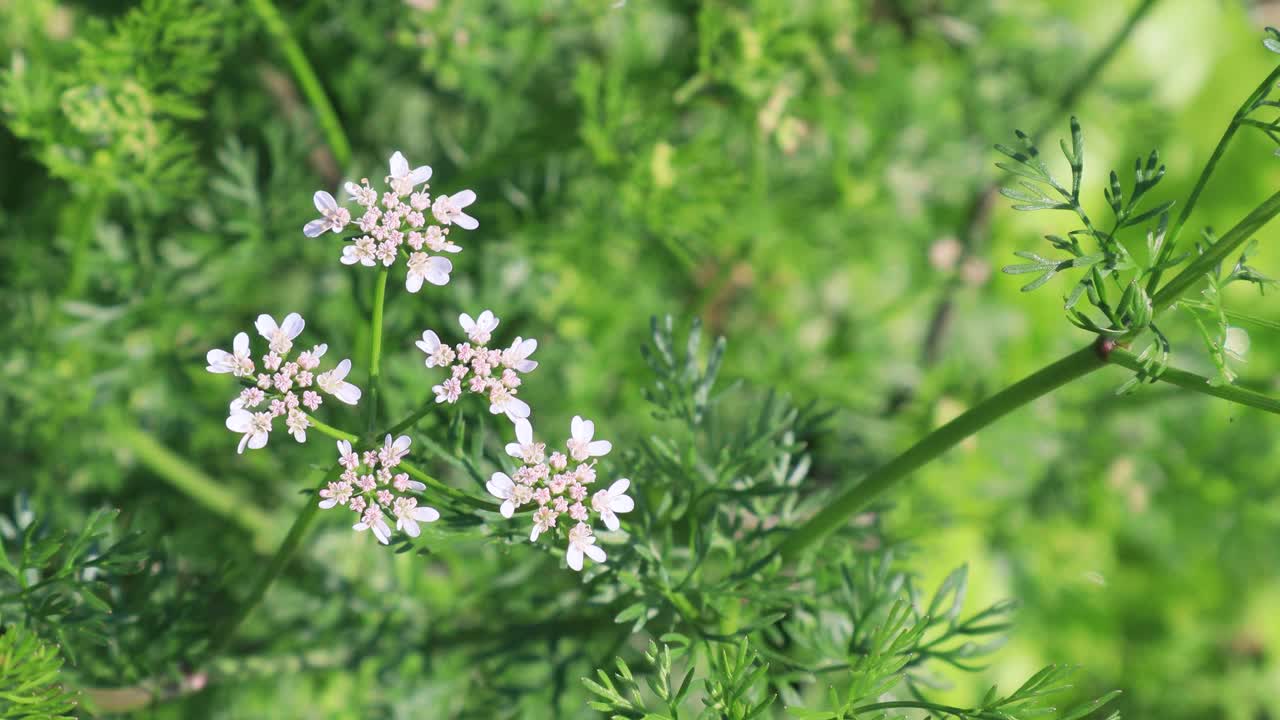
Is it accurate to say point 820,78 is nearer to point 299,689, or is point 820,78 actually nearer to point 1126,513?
point 1126,513

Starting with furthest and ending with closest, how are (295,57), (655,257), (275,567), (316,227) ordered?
(655,257) → (295,57) → (275,567) → (316,227)

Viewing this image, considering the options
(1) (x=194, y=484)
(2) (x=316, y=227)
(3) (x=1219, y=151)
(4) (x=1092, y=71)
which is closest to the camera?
(3) (x=1219, y=151)

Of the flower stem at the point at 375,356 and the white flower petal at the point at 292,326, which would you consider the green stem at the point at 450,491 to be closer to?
the flower stem at the point at 375,356

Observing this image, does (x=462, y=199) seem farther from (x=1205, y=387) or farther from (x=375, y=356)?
(x=1205, y=387)

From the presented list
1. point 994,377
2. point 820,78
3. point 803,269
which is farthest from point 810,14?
point 994,377

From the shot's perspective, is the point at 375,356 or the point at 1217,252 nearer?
the point at 1217,252

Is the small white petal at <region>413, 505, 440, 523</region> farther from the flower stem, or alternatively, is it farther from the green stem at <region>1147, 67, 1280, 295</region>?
the green stem at <region>1147, 67, 1280, 295</region>

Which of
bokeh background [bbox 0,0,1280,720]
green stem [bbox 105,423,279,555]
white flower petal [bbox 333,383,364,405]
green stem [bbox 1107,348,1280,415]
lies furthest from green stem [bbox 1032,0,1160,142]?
green stem [bbox 105,423,279,555]

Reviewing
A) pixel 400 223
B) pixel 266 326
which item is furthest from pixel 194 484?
pixel 400 223
